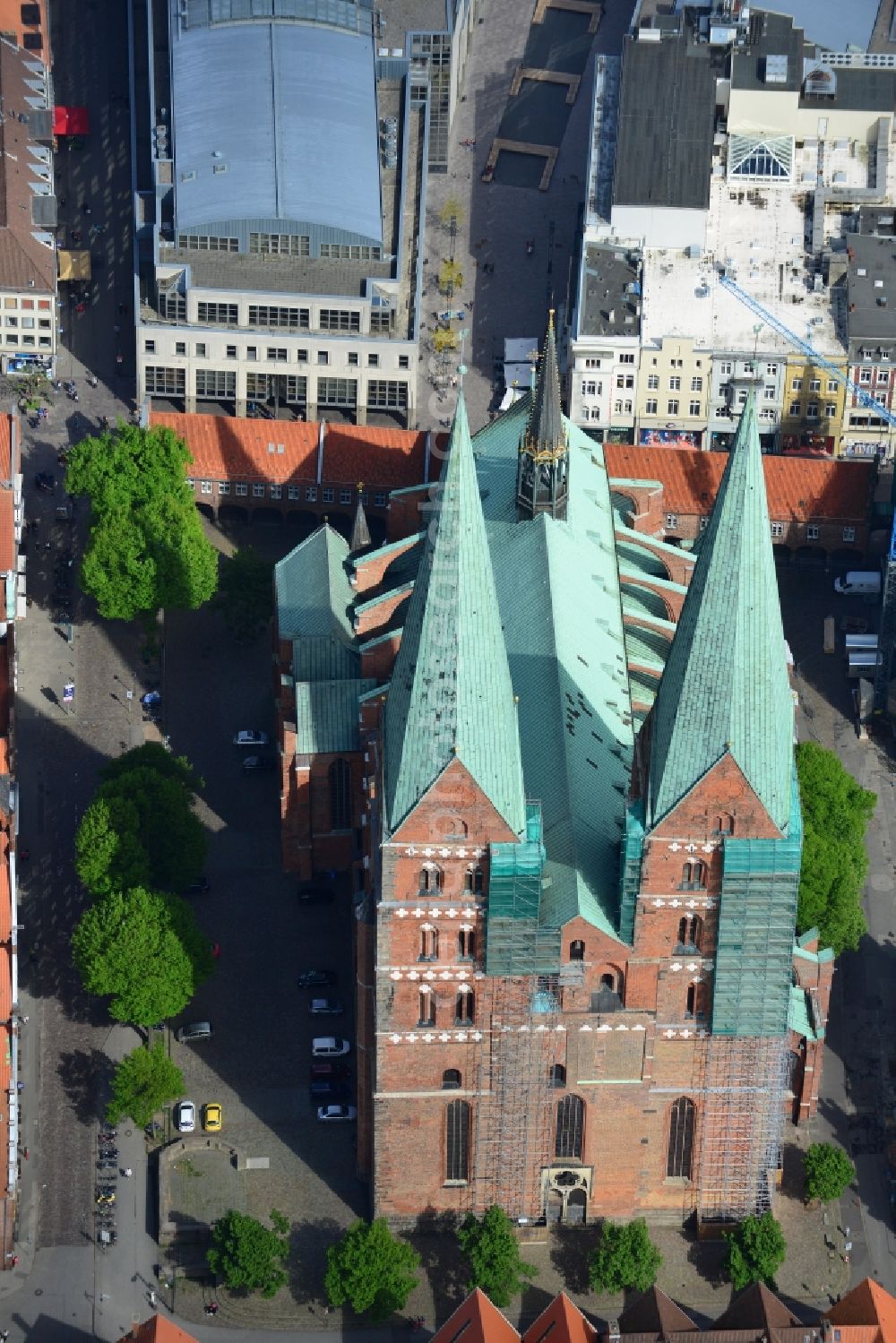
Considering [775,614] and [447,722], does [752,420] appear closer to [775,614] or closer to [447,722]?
[775,614]

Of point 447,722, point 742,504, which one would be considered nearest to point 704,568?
point 742,504

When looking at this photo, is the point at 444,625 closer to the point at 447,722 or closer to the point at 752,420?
the point at 447,722

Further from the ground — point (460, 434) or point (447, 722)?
point (460, 434)

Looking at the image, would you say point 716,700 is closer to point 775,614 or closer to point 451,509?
point 775,614

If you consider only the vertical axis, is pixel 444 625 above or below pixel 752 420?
below

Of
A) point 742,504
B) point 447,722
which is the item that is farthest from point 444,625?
point 742,504

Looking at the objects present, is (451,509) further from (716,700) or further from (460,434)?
(716,700)

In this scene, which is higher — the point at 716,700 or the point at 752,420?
the point at 752,420
